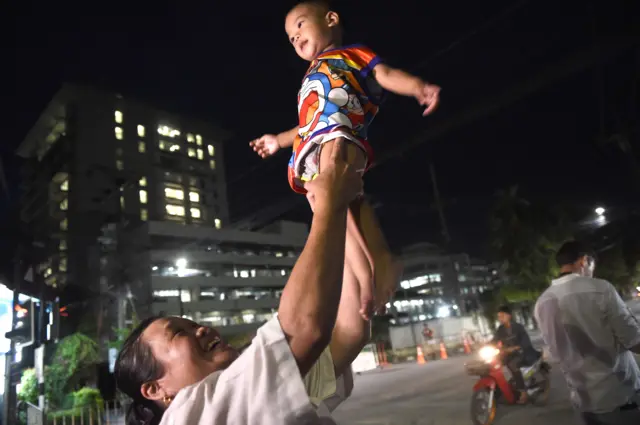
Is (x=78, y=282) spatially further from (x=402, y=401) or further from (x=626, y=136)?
(x=626, y=136)

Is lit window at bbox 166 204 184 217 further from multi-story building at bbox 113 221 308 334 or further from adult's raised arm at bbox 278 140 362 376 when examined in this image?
adult's raised arm at bbox 278 140 362 376

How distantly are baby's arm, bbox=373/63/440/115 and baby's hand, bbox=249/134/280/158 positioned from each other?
1.97 ft

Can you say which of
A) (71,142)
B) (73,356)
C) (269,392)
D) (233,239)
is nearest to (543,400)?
(269,392)

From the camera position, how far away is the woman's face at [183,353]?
3.93 feet

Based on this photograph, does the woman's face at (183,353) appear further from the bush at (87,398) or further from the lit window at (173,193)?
the lit window at (173,193)

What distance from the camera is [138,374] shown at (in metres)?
1.29

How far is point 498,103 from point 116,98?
45.5 metres

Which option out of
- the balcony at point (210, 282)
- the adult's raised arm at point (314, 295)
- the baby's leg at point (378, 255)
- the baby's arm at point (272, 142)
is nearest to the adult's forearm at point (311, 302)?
the adult's raised arm at point (314, 295)

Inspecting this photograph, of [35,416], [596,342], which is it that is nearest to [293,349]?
[596,342]

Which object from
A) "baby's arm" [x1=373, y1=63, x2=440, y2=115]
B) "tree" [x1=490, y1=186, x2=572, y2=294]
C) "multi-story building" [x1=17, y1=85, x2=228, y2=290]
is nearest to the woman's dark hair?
"baby's arm" [x1=373, y1=63, x2=440, y2=115]

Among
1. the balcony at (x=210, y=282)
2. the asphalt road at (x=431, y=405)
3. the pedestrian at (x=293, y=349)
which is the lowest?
the asphalt road at (x=431, y=405)

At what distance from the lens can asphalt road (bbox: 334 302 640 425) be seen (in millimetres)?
6671

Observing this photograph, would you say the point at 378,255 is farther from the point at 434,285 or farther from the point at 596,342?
the point at 434,285

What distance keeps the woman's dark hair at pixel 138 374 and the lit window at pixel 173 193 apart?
164ft
